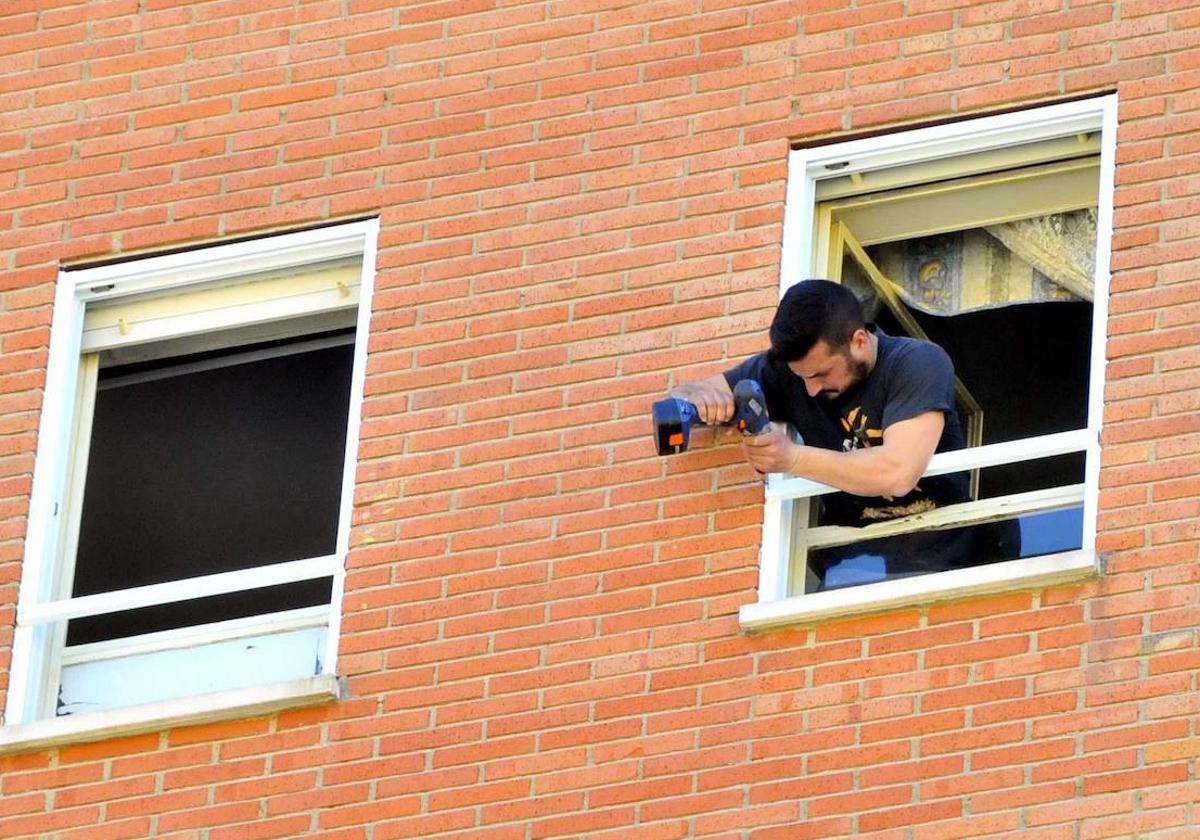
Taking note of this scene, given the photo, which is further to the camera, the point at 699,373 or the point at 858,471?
the point at 699,373

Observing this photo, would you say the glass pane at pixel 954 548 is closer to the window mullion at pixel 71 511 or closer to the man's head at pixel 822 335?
the man's head at pixel 822 335

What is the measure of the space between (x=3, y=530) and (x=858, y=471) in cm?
339

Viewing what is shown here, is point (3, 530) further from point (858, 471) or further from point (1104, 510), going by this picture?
point (1104, 510)

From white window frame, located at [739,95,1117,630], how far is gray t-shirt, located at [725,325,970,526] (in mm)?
140

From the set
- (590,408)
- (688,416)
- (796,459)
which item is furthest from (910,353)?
(590,408)

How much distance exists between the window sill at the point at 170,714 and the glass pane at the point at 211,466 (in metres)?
1.50

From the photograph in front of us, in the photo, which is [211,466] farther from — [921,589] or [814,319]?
[921,589]

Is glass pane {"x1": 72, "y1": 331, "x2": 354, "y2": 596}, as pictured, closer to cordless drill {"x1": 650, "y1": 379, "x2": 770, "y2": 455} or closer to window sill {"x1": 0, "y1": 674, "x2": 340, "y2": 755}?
window sill {"x1": 0, "y1": 674, "x2": 340, "y2": 755}

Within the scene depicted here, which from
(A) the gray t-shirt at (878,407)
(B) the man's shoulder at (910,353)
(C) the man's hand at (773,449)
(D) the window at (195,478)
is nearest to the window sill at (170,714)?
(D) the window at (195,478)

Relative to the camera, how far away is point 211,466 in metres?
13.4

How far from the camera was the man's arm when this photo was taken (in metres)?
10.8

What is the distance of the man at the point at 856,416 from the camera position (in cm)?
1079

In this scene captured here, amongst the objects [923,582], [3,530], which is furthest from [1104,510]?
[3,530]

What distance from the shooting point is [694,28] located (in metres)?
12.2
